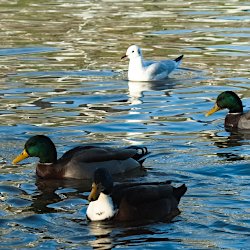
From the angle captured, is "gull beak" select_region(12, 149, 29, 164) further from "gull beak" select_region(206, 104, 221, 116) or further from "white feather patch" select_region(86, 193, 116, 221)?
"gull beak" select_region(206, 104, 221, 116)

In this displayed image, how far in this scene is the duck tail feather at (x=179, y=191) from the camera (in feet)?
38.4

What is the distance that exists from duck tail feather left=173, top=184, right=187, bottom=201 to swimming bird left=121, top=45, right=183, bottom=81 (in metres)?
10.0

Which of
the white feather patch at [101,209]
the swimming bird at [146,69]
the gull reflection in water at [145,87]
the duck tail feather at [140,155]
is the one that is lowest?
the white feather patch at [101,209]

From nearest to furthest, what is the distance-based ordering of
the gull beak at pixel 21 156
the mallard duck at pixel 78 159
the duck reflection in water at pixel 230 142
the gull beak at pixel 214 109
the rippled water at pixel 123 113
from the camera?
the rippled water at pixel 123 113 < the mallard duck at pixel 78 159 < the gull beak at pixel 21 156 < the duck reflection in water at pixel 230 142 < the gull beak at pixel 214 109

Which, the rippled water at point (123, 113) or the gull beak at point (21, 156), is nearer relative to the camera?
the rippled water at point (123, 113)

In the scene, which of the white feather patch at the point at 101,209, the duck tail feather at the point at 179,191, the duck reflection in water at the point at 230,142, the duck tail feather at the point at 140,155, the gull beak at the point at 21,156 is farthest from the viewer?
the duck reflection in water at the point at 230,142

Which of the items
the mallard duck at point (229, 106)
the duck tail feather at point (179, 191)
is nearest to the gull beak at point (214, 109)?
the mallard duck at point (229, 106)

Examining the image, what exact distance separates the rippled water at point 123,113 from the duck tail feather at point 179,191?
0.19 meters

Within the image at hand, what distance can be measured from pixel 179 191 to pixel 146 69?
1033 centimetres

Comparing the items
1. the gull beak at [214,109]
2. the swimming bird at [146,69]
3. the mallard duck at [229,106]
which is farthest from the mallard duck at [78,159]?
the swimming bird at [146,69]

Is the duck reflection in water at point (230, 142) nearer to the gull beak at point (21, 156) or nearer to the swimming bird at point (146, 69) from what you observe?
the gull beak at point (21, 156)

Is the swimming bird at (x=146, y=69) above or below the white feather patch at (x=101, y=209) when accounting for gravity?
above

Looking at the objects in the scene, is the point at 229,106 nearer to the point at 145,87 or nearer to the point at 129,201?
the point at 145,87

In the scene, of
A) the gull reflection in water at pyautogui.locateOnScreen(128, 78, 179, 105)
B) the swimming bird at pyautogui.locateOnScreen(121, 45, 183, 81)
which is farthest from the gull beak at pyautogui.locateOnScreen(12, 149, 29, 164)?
the swimming bird at pyautogui.locateOnScreen(121, 45, 183, 81)
